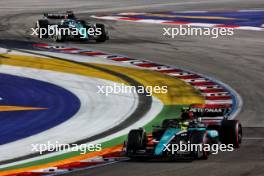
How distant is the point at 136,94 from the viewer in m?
24.5

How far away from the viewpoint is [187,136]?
56.5ft

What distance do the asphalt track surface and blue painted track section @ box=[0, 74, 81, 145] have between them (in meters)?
4.13

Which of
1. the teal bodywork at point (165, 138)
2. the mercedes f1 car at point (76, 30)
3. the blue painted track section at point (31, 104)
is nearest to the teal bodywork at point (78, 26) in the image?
the mercedes f1 car at point (76, 30)

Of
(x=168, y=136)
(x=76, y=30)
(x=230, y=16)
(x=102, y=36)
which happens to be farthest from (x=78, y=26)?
(x=168, y=136)

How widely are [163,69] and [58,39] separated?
7326 millimetres

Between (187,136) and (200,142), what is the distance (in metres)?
0.48

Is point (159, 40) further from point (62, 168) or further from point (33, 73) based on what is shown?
point (62, 168)
